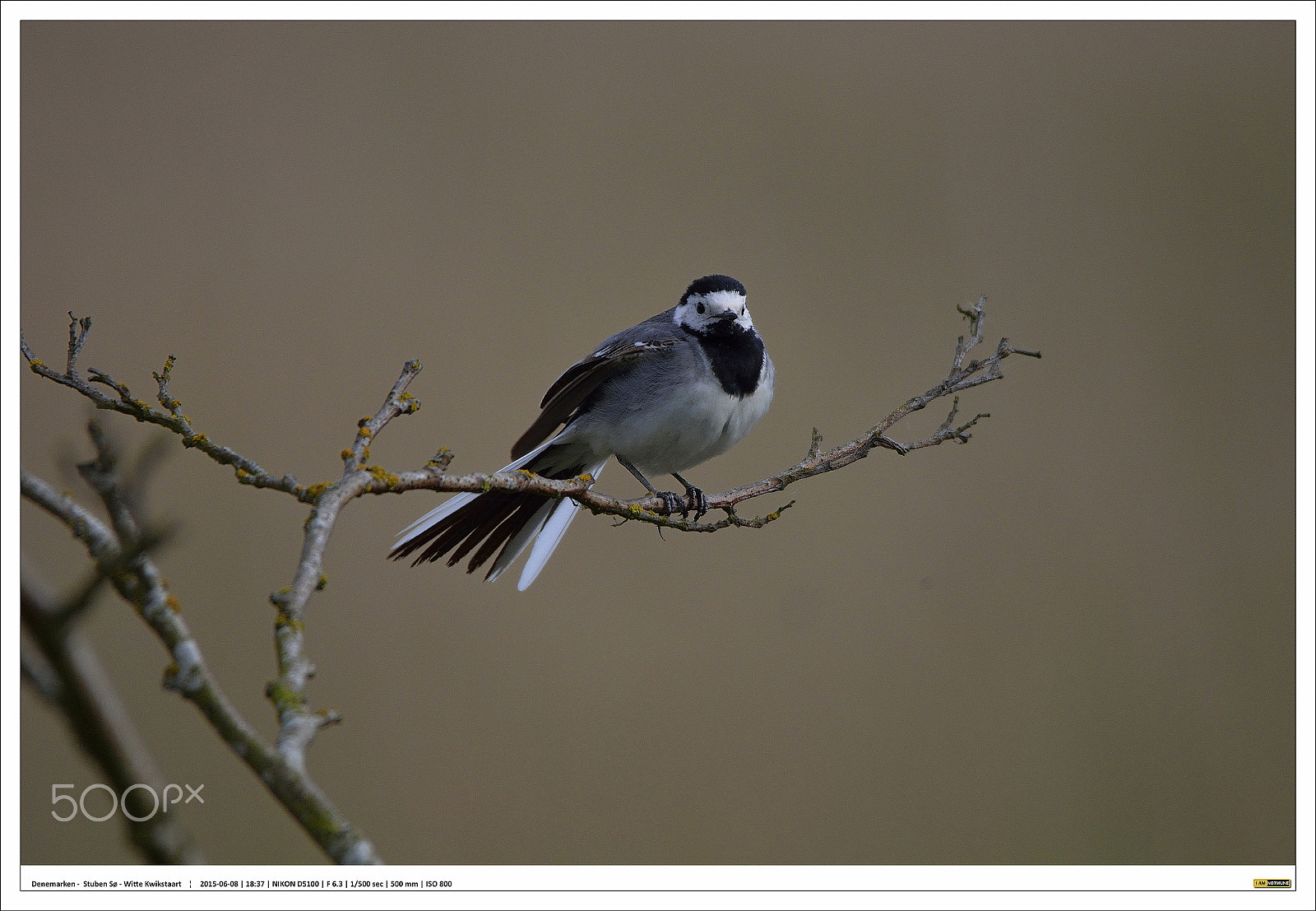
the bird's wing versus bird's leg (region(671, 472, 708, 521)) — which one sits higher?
the bird's wing

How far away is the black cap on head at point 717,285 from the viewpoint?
2174 millimetres

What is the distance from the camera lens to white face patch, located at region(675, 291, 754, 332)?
2.15 meters

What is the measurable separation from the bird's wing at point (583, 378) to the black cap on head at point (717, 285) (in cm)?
17

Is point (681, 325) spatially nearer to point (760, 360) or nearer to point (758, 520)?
point (760, 360)

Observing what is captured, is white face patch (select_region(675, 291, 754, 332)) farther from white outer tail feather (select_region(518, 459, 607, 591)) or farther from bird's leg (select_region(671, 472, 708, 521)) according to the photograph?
white outer tail feather (select_region(518, 459, 607, 591))

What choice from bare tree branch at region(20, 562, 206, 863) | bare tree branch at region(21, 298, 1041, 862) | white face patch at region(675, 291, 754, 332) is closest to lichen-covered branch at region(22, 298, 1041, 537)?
bare tree branch at region(21, 298, 1041, 862)

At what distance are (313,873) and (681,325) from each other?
1364 millimetres

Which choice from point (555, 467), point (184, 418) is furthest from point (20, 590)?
point (555, 467)

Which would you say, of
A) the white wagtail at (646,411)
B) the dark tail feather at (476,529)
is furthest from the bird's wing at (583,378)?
the dark tail feather at (476,529)

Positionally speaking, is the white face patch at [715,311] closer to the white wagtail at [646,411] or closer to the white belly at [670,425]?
the white wagtail at [646,411]

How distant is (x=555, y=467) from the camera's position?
2143mm

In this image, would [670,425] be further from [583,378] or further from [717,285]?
[717,285]

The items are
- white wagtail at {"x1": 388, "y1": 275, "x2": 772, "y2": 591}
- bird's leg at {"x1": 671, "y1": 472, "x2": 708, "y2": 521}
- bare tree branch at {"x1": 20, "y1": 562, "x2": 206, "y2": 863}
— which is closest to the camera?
bare tree branch at {"x1": 20, "y1": 562, "x2": 206, "y2": 863}

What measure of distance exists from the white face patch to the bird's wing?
10cm
